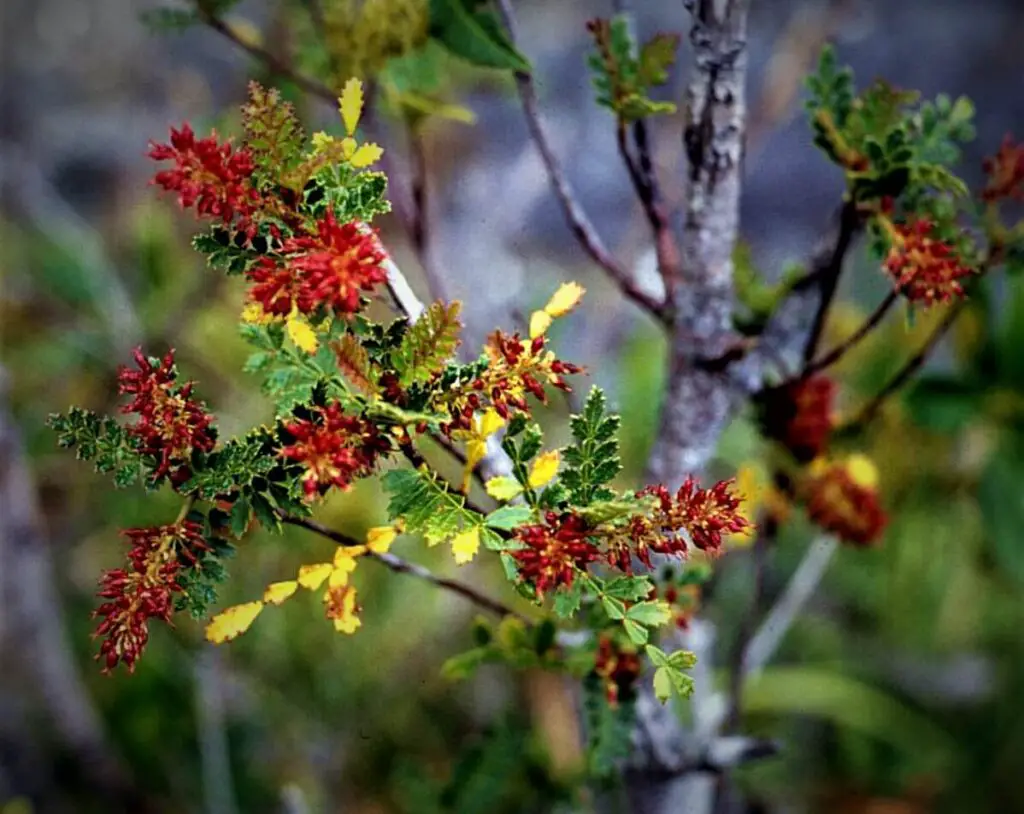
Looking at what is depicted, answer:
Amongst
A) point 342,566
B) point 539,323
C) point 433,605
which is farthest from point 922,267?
point 433,605

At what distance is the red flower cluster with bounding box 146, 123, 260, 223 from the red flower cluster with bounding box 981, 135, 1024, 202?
382 mm

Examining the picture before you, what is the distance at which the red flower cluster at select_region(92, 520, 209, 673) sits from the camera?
379 millimetres

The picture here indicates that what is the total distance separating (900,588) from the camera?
53.4 inches

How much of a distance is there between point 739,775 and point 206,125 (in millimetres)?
903

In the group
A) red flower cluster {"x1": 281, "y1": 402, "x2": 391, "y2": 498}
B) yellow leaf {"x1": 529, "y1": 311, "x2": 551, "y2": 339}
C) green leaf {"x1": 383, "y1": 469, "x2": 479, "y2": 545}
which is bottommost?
green leaf {"x1": 383, "y1": 469, "x2": 479, "y2": 545}

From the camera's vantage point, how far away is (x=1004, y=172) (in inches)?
21.7

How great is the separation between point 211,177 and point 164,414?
92 millimetres

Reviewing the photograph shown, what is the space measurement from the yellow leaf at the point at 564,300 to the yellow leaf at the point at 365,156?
0.10 metres

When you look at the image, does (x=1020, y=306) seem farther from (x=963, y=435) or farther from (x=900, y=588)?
(x=900, y=588)

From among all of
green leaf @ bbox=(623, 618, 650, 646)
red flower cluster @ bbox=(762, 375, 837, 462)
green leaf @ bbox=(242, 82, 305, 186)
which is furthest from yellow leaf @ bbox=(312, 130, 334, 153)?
red flower cluster @ bbox=(762, 375, 837, 462)

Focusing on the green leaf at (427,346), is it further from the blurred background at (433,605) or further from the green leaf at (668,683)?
the blurred background at (433,605)

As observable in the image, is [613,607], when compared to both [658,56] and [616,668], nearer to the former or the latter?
[616,668]

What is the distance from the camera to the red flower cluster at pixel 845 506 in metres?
0.66

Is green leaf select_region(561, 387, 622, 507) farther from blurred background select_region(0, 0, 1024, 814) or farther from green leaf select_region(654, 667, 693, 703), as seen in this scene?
blurred background select_region(0, 0, 1024, 814)
